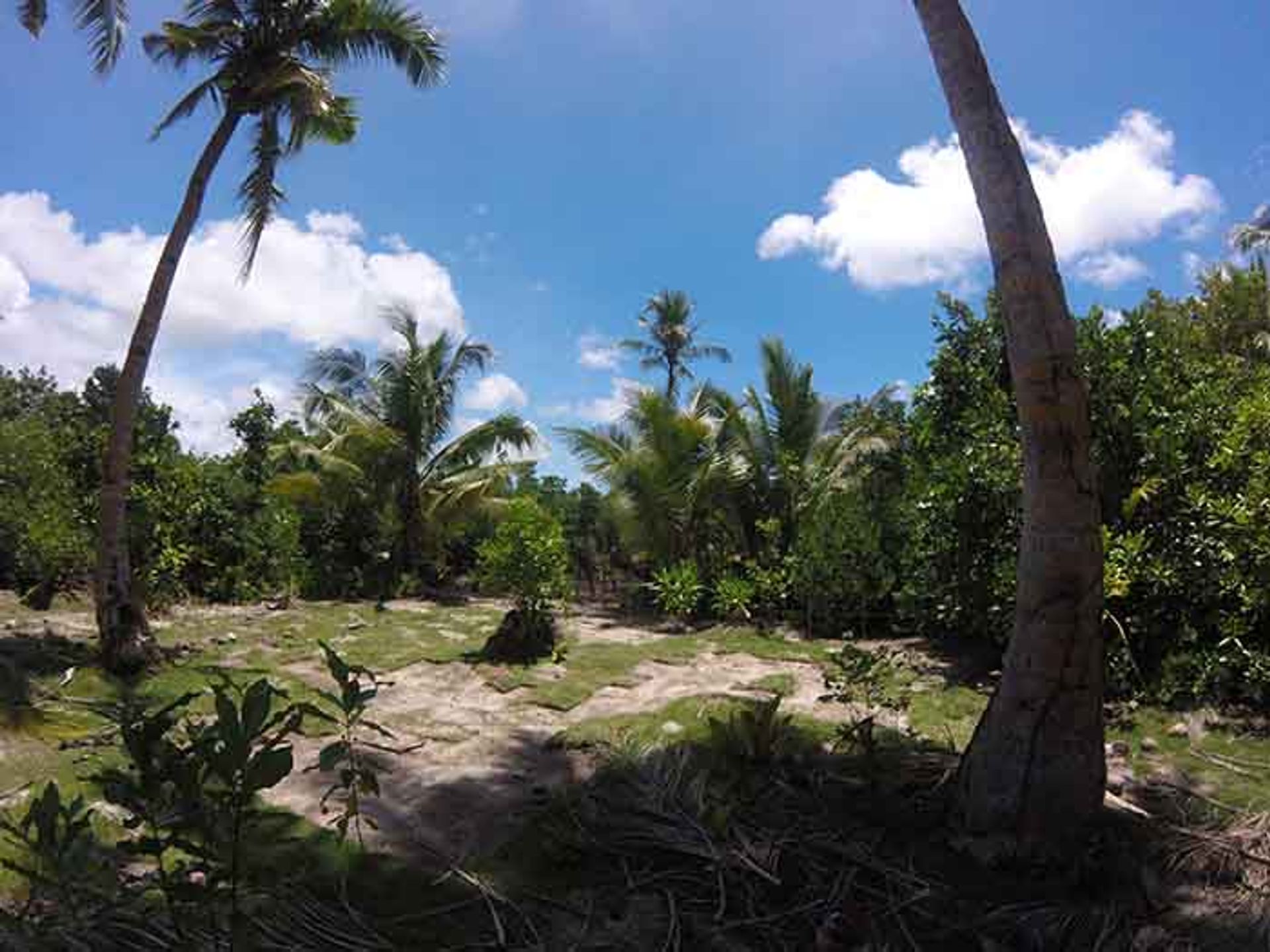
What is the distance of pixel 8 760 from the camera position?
3.56 metres

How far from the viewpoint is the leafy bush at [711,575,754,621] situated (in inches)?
395

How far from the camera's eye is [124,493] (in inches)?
234

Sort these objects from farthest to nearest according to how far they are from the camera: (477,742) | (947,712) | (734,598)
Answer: (734,598) < (947,712) < (477,742)

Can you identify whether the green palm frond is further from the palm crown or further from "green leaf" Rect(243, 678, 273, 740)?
"green leaf" Rect(243, 678, 273, 740)

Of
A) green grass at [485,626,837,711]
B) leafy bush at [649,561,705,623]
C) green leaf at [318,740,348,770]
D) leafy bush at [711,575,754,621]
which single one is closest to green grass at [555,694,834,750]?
green grass at [485,626,837,711]

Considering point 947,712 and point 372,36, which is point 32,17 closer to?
point 372,36

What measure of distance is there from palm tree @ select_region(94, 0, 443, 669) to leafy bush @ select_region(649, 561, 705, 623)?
657cm

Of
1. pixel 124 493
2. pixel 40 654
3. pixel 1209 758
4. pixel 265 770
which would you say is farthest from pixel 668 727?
pixel 40 654

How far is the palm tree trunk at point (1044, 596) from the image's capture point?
2859mm

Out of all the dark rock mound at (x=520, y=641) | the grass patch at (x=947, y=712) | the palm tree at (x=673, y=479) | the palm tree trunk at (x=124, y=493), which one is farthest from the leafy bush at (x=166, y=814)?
the palm tree at (x=673, y=479)

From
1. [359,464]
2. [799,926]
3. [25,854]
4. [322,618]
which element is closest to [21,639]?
[322,618]

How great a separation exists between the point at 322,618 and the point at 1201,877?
9796 millimetres

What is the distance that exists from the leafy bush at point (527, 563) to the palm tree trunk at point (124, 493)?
3.27 meters

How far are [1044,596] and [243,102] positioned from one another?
7510 millimetres
